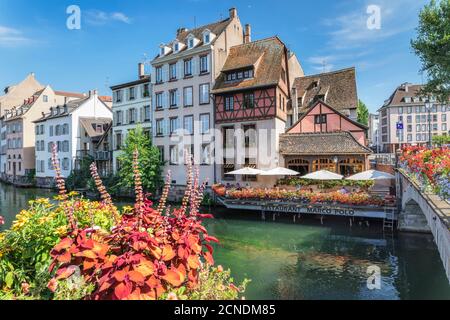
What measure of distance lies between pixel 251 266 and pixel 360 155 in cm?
1584

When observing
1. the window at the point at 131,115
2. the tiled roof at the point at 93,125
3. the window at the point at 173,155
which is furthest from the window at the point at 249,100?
the tiled roof at the point at 93,125

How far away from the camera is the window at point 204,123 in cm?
3109

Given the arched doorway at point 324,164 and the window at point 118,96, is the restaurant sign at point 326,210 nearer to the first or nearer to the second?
the arched doorway at point 324,164

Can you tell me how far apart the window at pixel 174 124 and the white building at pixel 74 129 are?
1621 cm

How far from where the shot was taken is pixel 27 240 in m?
3.49

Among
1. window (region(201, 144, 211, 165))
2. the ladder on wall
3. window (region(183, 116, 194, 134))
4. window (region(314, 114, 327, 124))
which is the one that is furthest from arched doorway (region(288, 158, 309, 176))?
window (region(183, 116, 194, 134))

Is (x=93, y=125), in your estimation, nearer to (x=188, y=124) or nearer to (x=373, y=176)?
(x=188, y=124)

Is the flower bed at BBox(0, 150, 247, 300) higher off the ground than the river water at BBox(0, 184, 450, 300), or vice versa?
the flower bed at BBox(0, 150, 247, 300)

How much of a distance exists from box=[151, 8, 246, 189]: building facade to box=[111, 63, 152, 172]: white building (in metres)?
1.63

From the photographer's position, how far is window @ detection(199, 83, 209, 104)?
103 ft

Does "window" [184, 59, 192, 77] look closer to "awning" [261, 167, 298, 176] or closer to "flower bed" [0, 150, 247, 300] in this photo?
"awning" [261, 167, 298, 176]

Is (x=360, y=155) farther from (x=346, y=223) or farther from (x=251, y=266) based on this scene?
(x=251, y=266)

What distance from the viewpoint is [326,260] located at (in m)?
14.4
